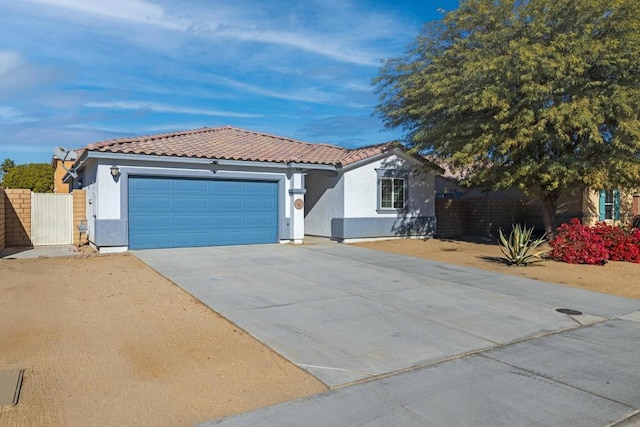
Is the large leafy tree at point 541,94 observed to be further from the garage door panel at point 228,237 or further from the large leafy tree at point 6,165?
the large leafy tree at point 6,165

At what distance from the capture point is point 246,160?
16.1m

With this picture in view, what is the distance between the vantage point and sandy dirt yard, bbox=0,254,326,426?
415 centimetres

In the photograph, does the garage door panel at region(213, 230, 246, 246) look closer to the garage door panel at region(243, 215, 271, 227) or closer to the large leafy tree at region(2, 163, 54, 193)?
the garage door panel at region(243, 215, 271, 227)

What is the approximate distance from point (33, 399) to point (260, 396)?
6.53 feet

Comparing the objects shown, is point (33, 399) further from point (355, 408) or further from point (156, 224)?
point (156, 224)

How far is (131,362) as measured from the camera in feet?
17.2

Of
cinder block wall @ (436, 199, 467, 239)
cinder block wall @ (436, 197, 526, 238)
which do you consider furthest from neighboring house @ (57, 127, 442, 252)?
cinder block wall @ (436, 197, 526, 238)

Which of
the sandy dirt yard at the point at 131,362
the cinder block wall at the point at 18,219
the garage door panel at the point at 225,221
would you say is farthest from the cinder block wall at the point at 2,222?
the sandy dirt yard at the point at 131,362

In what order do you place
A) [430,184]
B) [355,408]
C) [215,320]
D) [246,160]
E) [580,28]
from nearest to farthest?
[355,408], [215,320], [580,28], [246,160], [430,184]

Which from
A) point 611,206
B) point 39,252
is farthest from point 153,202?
point 611,206

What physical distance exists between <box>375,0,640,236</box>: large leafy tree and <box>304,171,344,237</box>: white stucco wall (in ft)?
11.9

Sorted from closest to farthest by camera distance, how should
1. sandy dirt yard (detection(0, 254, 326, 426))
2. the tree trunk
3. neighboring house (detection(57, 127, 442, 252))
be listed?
sandy dirt yard (detection(0, 254, 326, 426))
neighboring house (detection(57, 127, 442, 252))
the tree trunk

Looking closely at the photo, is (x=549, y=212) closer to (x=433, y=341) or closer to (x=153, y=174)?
(x=433, y=341)

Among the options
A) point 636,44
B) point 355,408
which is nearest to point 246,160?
point 636,44
